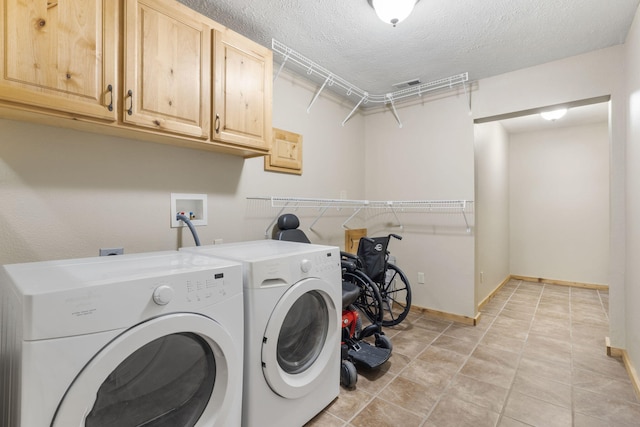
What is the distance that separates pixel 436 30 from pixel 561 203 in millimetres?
3791

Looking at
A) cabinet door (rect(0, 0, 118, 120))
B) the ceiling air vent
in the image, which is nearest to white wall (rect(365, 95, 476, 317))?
the ceiling air vent

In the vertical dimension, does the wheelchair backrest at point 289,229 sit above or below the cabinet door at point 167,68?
below

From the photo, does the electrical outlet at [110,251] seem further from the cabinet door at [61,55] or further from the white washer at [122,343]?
the cabinet door at [61,55]

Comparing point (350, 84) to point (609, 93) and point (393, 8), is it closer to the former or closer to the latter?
point (393, 8)

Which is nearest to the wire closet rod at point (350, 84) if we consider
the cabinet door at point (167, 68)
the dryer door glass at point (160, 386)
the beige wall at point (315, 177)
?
the beige wall at point (315, 177)

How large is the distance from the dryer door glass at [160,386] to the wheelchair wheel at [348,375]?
968mm

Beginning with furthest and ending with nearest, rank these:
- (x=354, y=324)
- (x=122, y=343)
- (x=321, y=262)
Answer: (x=354, y=324)
(x=321, y=262)
(x=122, y=343)

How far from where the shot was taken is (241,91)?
6.08 feet

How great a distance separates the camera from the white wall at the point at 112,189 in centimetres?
137

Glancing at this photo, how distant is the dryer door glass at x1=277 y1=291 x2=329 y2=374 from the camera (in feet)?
4.83

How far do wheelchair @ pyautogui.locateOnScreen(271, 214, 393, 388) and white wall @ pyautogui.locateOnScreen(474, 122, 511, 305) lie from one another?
1372 millimetres

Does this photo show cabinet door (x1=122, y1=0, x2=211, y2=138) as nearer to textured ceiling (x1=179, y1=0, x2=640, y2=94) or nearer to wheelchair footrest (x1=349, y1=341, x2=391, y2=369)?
textured ceiling (x1=179, y1=0, x2=640, y2=94)

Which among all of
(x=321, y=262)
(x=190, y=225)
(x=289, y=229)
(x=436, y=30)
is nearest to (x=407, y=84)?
(x=436, y=30)

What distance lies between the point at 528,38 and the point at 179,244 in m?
2.79
